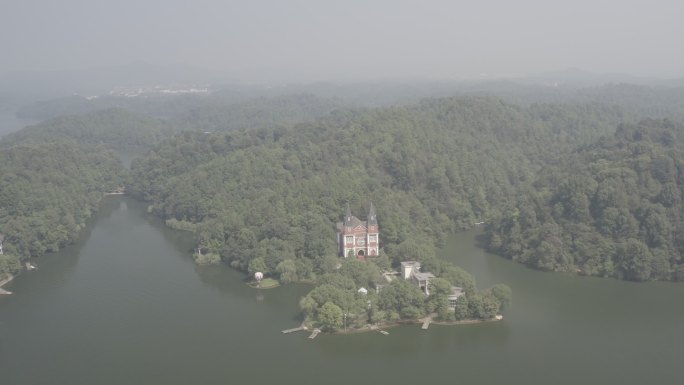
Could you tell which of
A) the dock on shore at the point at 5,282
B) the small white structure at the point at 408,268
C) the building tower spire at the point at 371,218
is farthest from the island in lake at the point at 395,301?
the dock on shore at the point at 5,282

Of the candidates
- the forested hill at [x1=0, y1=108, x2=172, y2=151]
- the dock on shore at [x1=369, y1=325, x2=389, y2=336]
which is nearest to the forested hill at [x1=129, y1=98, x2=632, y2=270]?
the dock on shore at [x1=369, y1=325, x2=389, y2=336]

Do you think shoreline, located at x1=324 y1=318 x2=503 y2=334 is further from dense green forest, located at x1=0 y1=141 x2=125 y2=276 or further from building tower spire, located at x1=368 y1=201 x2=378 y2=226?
dense green forest, located at x1=0 y1=141 x2=125 y2=276

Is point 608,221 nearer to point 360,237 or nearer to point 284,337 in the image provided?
point 360,237

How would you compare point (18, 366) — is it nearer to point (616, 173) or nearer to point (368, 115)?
point (616, 173)

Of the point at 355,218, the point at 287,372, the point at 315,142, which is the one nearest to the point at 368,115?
the point at 315,142

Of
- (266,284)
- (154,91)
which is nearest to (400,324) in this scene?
(266,284)

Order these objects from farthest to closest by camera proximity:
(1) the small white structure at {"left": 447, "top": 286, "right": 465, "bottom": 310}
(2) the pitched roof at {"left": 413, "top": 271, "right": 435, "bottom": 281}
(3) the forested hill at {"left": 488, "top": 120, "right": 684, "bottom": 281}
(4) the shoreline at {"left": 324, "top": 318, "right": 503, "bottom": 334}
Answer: (3) the forested hill at {"left": 488, "top": 120, "right": 684, "bottom": 281} < (2) the pitched roof at {"left": 413, "top": 271, "right": 435, "bottom": 281} < (1) the small white structure at {"left": 447, "top": 286, "right": 465, "bottom": 310} < (4) the shoreline at {"left": 324, "top": 318, "right": 503, "bottom": 334}
